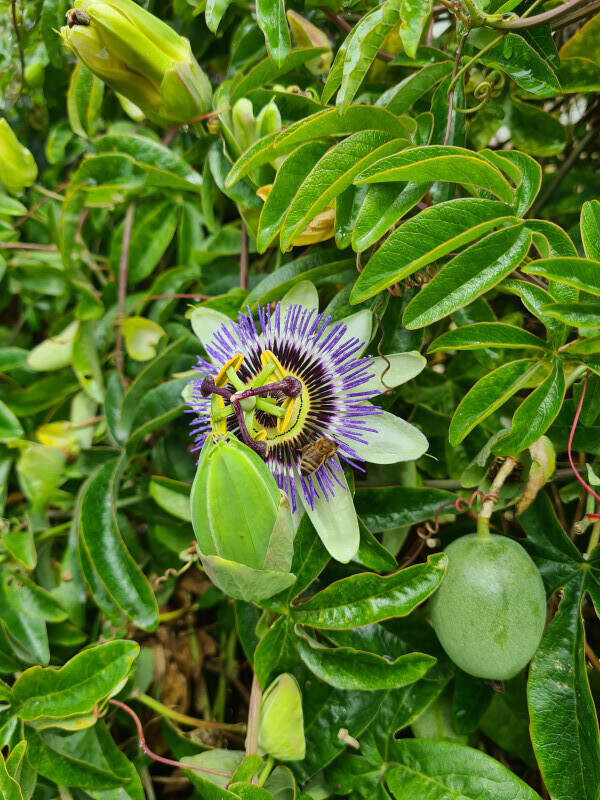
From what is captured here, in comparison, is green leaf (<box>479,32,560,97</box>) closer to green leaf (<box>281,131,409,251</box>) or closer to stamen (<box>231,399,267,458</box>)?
green leaf (<box>281,131,409,251</box>)

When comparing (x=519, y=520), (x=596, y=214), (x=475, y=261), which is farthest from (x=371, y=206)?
(x=519, y=520)

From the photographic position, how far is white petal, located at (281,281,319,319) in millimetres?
975

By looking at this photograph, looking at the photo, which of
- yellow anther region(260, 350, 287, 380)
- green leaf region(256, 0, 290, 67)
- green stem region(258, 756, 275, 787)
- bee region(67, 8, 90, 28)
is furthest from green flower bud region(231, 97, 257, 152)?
green stem region(258, 756, 275, 787)

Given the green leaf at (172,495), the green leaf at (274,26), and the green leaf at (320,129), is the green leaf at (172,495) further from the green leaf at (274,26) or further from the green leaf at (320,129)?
the green leaf at (274,26)

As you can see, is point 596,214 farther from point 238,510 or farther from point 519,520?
point 238,510

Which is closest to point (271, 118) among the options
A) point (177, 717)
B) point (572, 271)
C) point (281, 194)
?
point (281, 194)

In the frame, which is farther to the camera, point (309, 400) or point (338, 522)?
point (309, 400)

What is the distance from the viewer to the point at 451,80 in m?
0.90

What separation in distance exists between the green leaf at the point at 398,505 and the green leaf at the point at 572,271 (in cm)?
34

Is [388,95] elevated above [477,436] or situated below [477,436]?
above

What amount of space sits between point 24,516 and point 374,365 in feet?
2.60

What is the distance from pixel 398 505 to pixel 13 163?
1.00m

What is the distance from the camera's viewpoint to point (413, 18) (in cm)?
76

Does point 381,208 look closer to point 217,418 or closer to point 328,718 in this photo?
point 217,418
